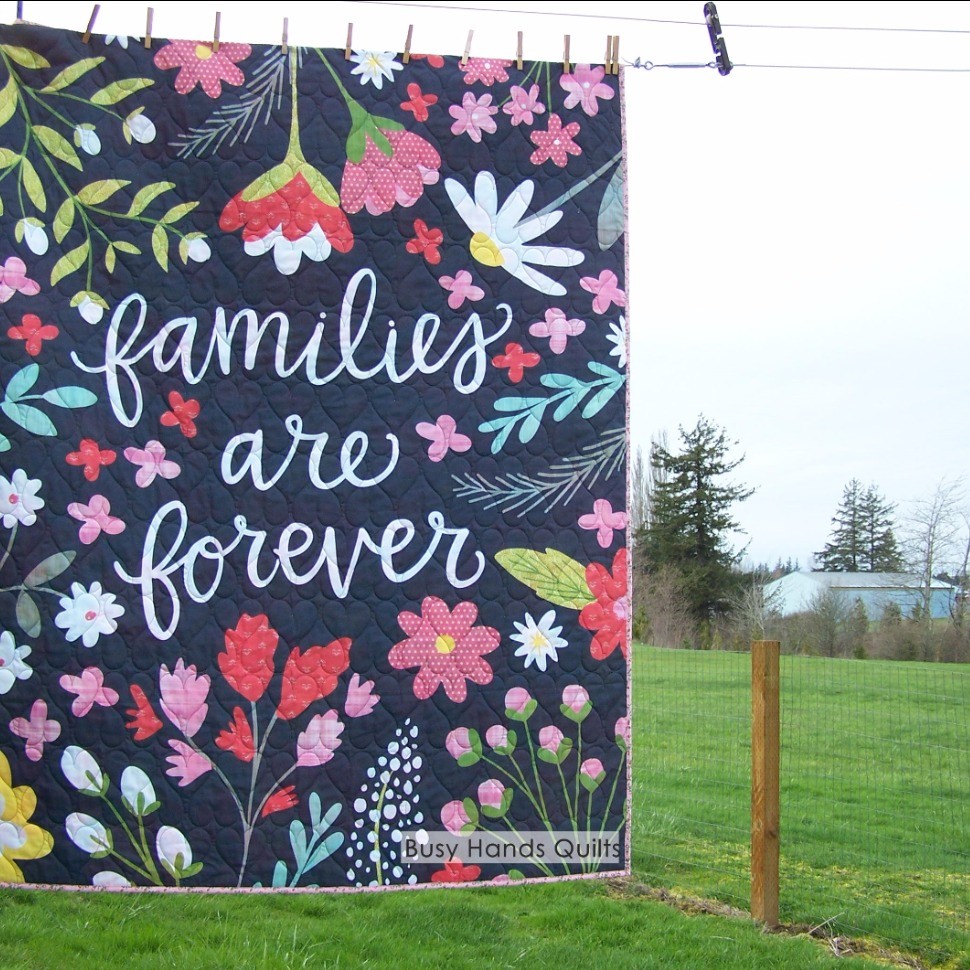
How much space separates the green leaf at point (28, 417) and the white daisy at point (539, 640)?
0.94m

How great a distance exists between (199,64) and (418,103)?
42 cm

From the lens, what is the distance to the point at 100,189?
73.2 inches

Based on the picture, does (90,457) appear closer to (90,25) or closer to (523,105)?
(90,25)

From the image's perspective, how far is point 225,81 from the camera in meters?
1.88

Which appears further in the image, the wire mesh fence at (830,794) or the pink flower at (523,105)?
the wire mesh fence at (830,794)

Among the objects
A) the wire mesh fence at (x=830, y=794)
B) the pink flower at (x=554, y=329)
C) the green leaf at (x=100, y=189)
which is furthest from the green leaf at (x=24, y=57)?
the wire mesh fence at (x=830, y=794)

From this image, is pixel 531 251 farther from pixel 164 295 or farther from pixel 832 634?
pixel 832 634

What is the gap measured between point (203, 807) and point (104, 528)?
1.77ft

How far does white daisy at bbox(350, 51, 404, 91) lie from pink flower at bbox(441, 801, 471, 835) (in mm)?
1360

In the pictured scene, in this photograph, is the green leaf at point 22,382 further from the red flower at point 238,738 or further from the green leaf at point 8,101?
the red flower at point 238,738

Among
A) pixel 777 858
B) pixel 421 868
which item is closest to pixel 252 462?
pixel 421 868

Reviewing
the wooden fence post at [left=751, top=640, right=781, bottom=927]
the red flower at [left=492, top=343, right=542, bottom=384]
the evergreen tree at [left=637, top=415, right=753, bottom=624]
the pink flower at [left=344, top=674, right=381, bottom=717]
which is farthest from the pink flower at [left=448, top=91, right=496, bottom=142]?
the evergreen tree at [left=637, top=415, right=753, bottom=624]

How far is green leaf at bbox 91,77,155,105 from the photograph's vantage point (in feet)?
6.07

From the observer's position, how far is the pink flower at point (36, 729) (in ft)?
5.87
